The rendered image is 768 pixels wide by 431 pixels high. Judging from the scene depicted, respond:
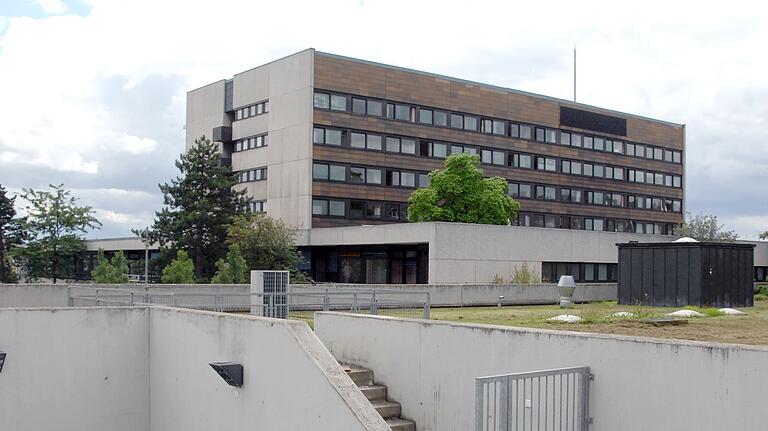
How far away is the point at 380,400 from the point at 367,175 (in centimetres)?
4601

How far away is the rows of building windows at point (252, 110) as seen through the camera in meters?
59.4

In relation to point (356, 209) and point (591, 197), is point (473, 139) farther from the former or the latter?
point (591, 197)

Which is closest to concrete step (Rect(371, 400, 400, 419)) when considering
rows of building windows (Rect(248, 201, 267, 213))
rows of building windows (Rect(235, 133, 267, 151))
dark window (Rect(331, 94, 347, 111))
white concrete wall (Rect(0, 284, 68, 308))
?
white concrete wall (Rect(0, 284, 68, 308))

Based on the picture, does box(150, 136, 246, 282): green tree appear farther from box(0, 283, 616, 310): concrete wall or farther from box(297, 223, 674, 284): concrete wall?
box(0, 283, 616, 310): concrete wall

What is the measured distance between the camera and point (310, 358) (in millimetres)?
10297

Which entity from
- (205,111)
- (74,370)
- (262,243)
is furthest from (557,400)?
(205,111)

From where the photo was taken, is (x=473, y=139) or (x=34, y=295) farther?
(x=473, y=139)

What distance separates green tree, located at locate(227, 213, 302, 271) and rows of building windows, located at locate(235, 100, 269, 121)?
1544cm

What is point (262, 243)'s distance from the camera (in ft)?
147

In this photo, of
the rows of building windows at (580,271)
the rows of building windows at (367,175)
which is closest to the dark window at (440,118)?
the rows of building windows at (367,175)

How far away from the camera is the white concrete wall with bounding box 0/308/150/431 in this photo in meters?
14.6

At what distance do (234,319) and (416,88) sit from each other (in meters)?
49.2

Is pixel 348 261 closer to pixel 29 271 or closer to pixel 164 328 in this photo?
pixel 29 271

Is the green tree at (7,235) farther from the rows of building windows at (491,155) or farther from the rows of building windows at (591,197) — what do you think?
the rows of building windows at (591,197)
